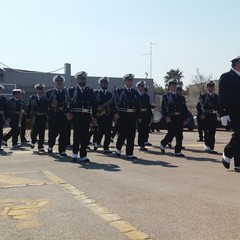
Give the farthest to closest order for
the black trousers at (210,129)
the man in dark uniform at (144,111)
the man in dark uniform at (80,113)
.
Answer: the man in dark uniform at (144,111) → the black trousers at (210,129) → the man in dark uniform at (80,113)

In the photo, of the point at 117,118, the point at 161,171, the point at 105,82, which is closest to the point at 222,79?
the point at 161,171

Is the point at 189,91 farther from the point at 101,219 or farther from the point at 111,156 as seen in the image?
the point at 101,219

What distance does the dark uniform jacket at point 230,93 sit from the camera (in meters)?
8.00

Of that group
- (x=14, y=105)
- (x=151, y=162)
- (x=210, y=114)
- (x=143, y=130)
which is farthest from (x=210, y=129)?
(x=14, y=105)

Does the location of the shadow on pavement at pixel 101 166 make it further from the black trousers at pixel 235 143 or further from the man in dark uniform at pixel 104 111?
the man in dark uniform at pixel 104 111

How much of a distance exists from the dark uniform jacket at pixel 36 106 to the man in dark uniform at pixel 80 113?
2817 millimetres

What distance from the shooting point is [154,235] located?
169 inches

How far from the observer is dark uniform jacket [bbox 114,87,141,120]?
10.8 metres

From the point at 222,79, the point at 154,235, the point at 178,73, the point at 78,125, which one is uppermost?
the point at 178,73

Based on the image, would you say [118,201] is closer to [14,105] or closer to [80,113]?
[80,113]

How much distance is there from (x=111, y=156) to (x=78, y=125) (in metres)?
1.66

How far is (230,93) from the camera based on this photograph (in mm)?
8008

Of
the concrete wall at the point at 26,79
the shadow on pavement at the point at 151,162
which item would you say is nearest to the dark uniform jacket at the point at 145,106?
the shadow on pavement at the point at 151,162

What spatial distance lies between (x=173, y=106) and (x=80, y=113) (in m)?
2.84
